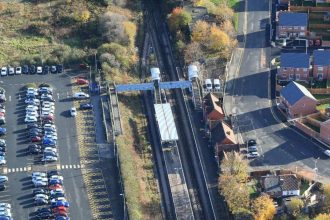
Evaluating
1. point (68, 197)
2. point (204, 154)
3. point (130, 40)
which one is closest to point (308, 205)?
point (204, 154)

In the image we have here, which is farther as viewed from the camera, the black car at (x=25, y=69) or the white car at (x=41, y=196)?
the black car at (x=25, y=69)

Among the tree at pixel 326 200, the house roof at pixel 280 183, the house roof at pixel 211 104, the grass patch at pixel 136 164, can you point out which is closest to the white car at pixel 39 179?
the grass patch at pixel 136 164

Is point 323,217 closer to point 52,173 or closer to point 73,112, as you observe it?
point 52,173

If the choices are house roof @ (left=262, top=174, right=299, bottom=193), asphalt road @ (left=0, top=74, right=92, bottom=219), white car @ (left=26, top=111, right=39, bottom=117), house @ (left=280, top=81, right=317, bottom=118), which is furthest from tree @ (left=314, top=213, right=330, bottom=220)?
white car @ (left=26, top=111, right=39, bottom=117)

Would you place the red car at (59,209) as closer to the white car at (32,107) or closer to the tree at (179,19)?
the white car at (32,107)

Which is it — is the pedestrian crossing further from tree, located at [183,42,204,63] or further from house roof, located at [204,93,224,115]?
tree, located at [183,42,204,63]

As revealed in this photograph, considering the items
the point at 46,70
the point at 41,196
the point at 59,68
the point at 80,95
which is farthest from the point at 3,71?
the point at 41,196
